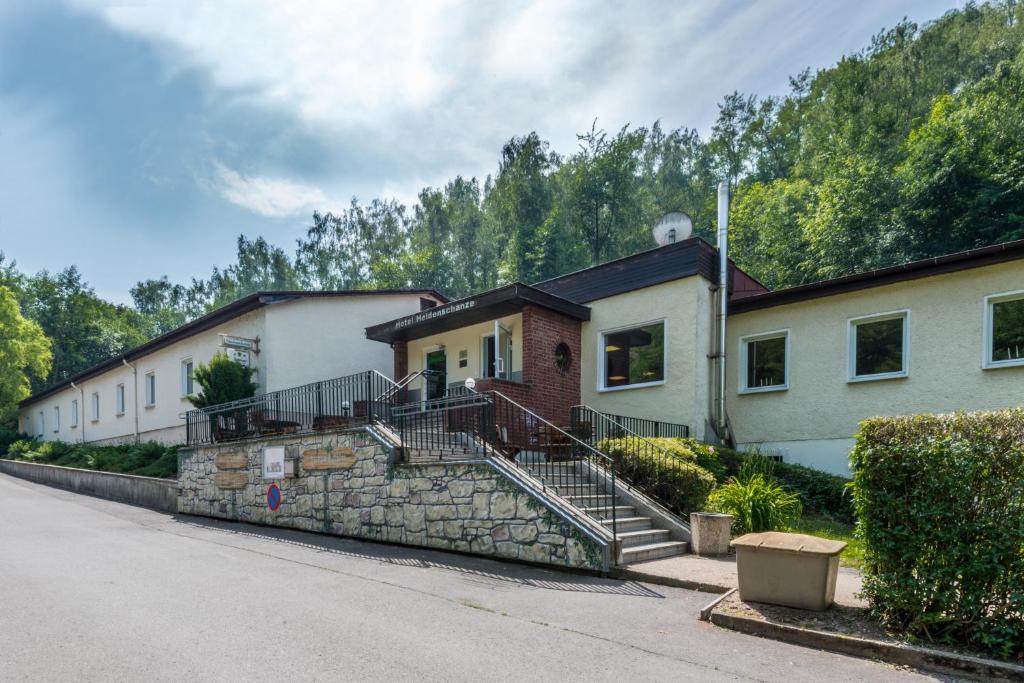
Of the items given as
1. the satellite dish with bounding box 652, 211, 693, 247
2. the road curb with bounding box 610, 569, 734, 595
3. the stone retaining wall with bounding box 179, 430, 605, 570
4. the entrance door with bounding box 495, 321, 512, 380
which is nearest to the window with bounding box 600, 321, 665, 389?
the entrance door with bounding box 495, 321, 512, 380

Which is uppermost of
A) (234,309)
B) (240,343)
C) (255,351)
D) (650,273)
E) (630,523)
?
(650,273)

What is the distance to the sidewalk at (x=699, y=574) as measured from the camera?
6340 mm

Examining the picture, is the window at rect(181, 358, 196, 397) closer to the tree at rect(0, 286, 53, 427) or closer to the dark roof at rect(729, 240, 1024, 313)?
the dark roof at rect(729, 240, 1024, 313)

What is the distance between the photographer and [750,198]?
33.4 meters

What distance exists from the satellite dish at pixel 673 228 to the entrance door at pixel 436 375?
6.59 metres

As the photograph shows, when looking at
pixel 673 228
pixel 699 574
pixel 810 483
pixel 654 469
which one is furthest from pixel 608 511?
pixel 673 228

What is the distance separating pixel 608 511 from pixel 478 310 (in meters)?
6.20

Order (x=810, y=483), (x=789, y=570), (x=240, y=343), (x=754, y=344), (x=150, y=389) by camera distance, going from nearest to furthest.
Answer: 1. (x=789, y=570)
2. (x=810, y=483)
3. (x=754, y=344)
4. (x=240, y=343)
5. (x=150, y=389)

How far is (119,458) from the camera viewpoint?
722 inches

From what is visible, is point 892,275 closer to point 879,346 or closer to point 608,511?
point 879,346

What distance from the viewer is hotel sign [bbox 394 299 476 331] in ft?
44.6

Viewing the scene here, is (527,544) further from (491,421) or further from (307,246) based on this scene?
(307,246)

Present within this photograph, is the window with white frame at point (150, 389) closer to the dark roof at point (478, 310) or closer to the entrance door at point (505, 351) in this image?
the dark roof at point (478, 310)

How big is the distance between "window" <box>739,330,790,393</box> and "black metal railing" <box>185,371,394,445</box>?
25.9 feet
